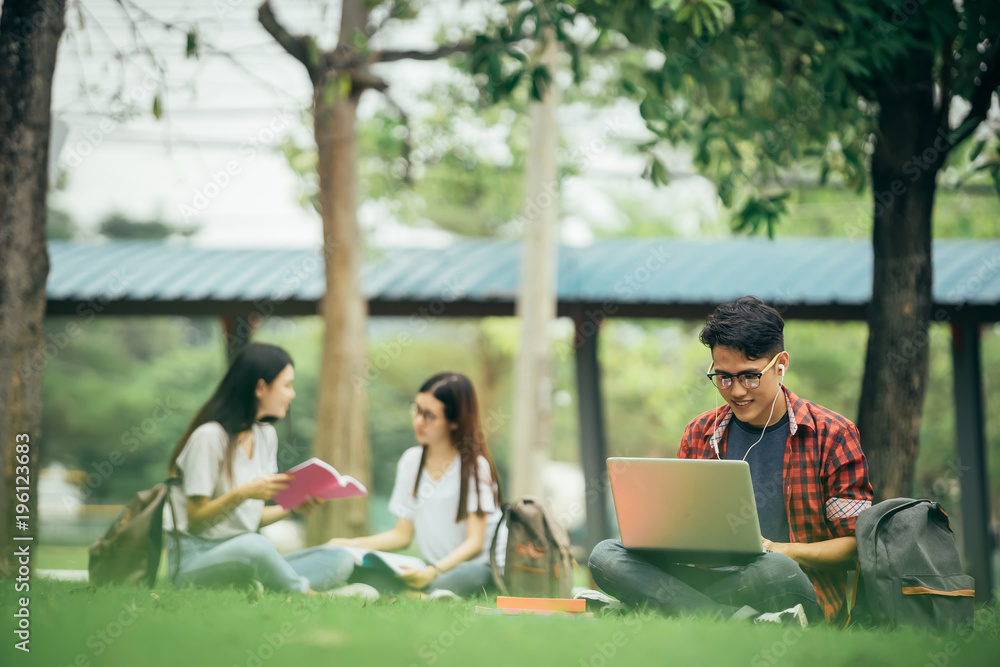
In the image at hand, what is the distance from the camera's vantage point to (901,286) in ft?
17.5

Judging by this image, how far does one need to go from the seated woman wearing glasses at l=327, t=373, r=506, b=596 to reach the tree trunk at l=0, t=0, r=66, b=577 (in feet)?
5.42

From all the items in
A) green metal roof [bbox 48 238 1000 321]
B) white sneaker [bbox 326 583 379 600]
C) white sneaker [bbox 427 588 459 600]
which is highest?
green metal roof [bbox 48 238 1000 321]

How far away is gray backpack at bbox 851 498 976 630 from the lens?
3.22m

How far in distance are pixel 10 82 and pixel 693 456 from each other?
3.91 m

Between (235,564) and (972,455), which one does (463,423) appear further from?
(972,455)

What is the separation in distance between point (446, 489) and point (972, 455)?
5211 millimetres

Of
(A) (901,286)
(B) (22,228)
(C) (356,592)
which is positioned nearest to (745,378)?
(C) (356,592)

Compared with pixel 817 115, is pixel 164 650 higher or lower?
lower

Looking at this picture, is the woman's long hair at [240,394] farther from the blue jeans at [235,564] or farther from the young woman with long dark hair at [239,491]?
the blue jeans at [235,564]

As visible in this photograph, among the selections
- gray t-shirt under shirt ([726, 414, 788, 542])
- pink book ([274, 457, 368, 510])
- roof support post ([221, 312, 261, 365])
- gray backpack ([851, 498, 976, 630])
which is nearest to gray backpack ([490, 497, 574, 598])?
pink book ([274, 457, 368, 510])

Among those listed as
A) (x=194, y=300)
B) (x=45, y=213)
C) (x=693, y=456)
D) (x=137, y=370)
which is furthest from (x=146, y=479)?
(x=693, y=456)

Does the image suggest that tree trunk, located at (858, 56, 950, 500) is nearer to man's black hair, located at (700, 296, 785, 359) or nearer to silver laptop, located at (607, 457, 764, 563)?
man's black hair, located at (700, 296, 785, 359)

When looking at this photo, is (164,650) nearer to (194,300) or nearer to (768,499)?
(768,499)

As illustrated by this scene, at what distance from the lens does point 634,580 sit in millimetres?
3611
